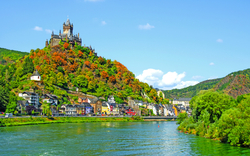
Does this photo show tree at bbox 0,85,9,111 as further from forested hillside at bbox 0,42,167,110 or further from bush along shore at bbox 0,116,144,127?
bush along shore at bbox 0,116,144,127

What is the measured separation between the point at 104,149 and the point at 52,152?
22.5ft

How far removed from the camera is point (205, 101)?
50.4 metres

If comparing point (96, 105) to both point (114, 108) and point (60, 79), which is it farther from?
point (60, 79)

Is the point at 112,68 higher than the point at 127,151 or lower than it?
higher

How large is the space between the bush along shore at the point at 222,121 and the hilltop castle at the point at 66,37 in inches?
4036

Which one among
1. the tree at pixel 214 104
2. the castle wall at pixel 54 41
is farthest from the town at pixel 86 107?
the tree at pixel 214 104

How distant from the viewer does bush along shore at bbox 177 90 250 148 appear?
112 feet

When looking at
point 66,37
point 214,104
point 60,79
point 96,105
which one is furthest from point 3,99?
point 66,37

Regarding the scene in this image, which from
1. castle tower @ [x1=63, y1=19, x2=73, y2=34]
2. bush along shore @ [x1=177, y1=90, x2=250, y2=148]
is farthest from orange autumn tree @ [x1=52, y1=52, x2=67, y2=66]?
bush along shore @ [x1=177, y1=90, x2=250, y2=148]

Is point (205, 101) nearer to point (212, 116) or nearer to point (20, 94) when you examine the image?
point (212, 116)

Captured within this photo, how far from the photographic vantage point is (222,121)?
36219 mm

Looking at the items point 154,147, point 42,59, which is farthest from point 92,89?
point 154,147

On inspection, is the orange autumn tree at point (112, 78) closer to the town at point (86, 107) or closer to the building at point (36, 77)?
the town at point (86, 107)

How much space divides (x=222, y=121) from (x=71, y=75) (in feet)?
323
